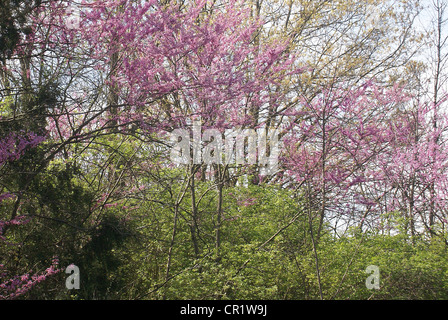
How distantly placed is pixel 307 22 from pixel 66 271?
751 centimetres

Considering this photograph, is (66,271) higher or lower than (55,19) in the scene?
lower

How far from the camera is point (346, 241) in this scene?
6559mm

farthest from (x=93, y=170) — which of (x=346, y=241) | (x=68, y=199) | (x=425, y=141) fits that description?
(x=425, y=141)

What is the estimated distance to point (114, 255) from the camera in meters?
5.88

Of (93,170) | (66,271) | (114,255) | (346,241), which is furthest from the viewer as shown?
(93,170)
